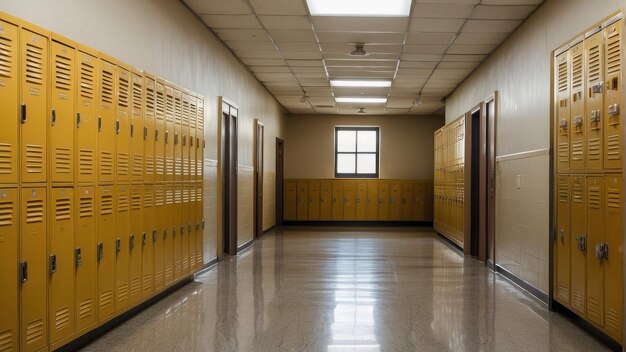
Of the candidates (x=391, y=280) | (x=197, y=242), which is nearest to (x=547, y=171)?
(x=391, y=280)

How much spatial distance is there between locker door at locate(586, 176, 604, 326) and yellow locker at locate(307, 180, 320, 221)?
39.2ft

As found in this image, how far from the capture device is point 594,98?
14.6ft

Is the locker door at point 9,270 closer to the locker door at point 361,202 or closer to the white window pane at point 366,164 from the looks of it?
the locker door at point 361,202

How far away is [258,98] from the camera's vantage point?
1170cm

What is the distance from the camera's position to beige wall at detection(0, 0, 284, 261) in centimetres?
404

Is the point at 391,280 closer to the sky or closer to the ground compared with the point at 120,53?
closer to the ground

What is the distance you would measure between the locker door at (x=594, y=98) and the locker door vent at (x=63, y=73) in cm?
378

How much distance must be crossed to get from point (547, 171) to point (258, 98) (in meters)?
6.95

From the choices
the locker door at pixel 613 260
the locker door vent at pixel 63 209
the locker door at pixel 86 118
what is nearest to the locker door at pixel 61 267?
the locker door vent at pixel 63 209

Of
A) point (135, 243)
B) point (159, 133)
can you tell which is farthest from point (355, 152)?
point (135, 243)

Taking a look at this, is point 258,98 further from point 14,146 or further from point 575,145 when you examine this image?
point 14,146

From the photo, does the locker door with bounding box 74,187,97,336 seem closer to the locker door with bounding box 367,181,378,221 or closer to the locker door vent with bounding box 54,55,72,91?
the locker door vent with bounding box 54,55,72,91

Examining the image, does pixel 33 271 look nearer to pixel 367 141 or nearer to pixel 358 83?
pixel 358 83

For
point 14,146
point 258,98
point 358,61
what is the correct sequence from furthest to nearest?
point 258,98
point 358,61
point 14,146
